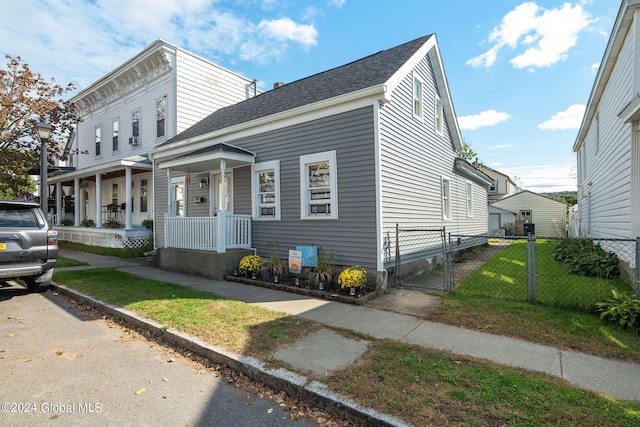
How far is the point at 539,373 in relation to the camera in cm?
326

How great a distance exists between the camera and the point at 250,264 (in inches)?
322

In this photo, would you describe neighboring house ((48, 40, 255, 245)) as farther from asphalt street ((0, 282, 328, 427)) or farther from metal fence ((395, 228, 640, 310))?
metal fence ((395, 228, 640, 310))

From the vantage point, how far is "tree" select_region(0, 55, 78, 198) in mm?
13180

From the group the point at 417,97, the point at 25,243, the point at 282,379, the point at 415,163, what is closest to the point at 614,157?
the point at 415,163

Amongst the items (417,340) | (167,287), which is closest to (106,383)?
(417,340)

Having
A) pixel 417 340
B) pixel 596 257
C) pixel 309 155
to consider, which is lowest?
pixel 417 340

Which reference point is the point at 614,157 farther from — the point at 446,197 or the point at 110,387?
the point at 110,387

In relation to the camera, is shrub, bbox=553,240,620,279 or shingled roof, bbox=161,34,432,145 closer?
shrub, bbox=553,240,620,279

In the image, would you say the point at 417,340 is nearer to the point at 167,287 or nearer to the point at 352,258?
the point at 352,258

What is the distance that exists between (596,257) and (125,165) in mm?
15765

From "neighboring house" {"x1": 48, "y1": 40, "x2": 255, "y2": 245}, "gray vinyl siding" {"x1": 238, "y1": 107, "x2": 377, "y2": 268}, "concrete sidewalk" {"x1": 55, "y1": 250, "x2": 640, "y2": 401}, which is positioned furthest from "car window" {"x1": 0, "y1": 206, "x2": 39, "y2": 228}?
"neighboring house" {"x1": 48, "y1": 40, "x2": 255, "y2": 245}

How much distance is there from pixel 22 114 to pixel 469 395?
18.5 meters

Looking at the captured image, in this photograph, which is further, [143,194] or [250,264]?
[143,194]

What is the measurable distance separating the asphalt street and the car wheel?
228cm
